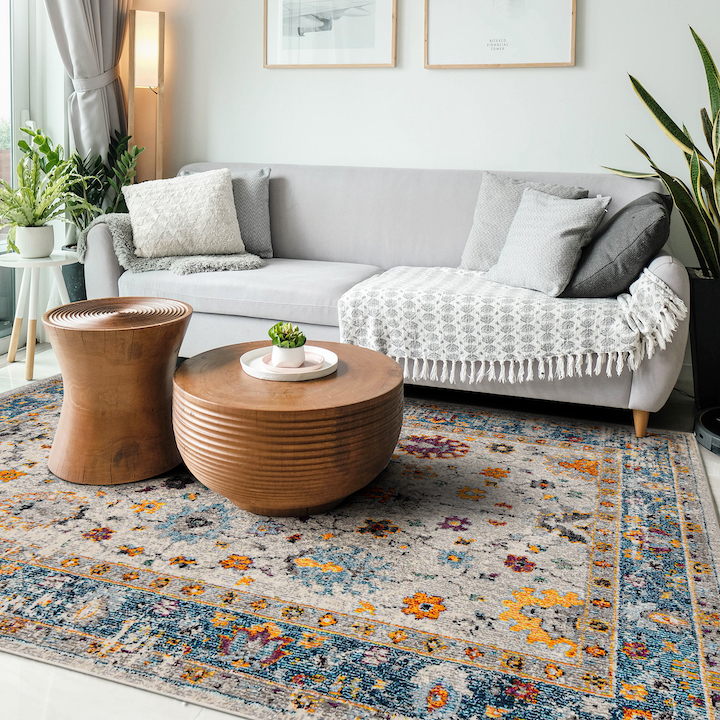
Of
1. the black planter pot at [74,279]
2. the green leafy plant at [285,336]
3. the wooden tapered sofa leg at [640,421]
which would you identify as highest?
the black planter pot at [74,279]

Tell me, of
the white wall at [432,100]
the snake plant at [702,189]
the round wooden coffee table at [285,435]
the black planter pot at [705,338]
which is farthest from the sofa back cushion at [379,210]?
the round wooden coffee table at [285,435]

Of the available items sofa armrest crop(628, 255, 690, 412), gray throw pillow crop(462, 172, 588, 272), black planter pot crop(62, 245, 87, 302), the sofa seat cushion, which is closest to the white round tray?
the sofa seat cushion

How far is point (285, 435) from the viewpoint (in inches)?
69.0

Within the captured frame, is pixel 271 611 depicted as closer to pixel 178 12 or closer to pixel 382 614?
pixel 382 614

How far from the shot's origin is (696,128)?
327cm

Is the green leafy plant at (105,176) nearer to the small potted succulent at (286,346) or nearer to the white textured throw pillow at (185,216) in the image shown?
the white textured throw pillow at (185,216)

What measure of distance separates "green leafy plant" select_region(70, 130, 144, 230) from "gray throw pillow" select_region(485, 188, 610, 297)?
6.58ft

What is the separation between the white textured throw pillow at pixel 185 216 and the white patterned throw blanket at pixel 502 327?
86 centimetres

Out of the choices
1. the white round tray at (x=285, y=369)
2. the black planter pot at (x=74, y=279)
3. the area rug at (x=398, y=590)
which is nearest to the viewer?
the area rug at (x=398, y=590)

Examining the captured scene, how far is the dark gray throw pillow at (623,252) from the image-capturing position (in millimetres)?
2596

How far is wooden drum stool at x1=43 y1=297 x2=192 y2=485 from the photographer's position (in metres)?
2.08

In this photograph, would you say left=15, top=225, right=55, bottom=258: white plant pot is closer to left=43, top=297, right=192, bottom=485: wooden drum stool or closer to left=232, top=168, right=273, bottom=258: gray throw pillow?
left=232, top=168, right=273, bottom=258: gray throw pillow

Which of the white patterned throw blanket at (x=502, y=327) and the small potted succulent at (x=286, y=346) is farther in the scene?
the white patterned throw blanket at (x=502, y=327)

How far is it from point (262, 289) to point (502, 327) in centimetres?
101
